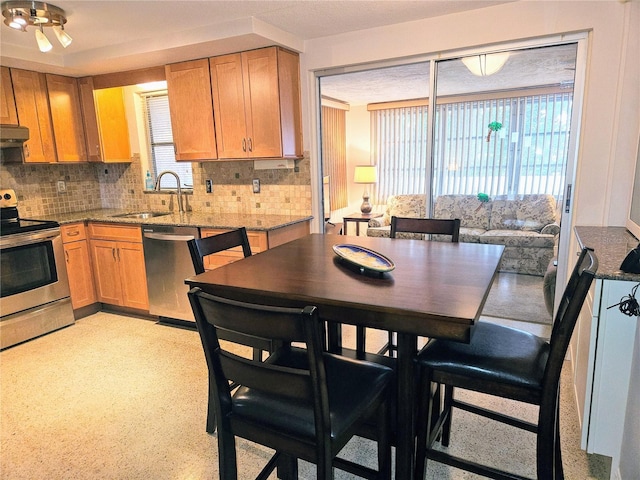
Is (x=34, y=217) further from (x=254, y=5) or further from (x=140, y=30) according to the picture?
(x=254, y=5)

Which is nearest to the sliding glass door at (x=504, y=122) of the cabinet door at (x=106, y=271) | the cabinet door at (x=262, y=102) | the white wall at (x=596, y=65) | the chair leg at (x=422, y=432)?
the white wall at (x=596, y=65)

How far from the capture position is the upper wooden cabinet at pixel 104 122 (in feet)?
13.1

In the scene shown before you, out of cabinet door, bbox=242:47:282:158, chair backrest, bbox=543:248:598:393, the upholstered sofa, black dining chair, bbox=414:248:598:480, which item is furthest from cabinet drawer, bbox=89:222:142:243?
chair backrest, bbox=543:248:598:393

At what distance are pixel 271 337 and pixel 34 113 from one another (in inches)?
152

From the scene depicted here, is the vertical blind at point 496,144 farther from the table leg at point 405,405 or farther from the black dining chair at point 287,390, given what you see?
the black dining chair at point 287,390

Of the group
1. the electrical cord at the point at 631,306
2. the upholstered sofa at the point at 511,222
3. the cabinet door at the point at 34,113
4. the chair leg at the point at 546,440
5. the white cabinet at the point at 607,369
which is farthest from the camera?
the cabinet door at the point at 34,113

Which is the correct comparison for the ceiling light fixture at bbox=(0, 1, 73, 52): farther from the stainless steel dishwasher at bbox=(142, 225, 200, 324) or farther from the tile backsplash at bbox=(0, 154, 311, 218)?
the tile backsplash at bbox=(0, 154, 311, 218)

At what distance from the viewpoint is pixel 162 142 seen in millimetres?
4242

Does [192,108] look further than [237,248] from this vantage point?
Yes

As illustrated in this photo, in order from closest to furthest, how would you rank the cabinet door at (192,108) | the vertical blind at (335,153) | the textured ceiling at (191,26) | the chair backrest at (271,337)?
the chair backrest at (271,337)
the textured ceiling at (191,26)
the cabinet door at (192,108)
the vertical blind at (335,153)

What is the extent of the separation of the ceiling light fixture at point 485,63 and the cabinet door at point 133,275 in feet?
10.0

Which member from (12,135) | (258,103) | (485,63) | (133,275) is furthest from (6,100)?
(485,63)

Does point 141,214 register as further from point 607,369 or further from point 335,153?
point 607,369

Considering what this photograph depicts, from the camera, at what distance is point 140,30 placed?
2.98 meters
